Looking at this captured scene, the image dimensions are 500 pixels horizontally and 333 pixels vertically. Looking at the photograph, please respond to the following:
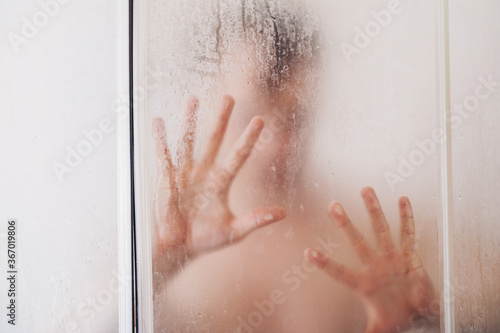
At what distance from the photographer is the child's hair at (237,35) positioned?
2.15ft

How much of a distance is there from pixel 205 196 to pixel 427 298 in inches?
18.0

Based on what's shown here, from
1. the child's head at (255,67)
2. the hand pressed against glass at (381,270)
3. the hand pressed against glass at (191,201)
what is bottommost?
the hand pressed against glass at (381,270)

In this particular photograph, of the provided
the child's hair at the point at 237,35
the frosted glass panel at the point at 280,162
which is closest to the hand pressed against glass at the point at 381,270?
the frosted glass panel at the point at 280,162

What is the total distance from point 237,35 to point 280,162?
24 cm

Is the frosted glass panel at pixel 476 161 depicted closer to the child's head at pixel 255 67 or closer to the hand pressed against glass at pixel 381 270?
the hand pressed against glass at pixel 381 270

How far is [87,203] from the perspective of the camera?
64 centimetres

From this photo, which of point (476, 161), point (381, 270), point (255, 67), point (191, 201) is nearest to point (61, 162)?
point (191, 201)

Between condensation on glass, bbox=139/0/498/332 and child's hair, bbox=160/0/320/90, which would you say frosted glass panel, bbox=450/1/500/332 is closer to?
condensation on glass, bbox=139/0/498/332

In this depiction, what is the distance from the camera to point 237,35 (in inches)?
25.9

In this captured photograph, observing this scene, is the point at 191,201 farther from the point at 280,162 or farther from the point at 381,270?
the point at 381,270

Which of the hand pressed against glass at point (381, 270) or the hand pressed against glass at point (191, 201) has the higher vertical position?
the hand pressed against glass at point (191, 201)

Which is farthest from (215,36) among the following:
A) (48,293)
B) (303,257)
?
(48,293)

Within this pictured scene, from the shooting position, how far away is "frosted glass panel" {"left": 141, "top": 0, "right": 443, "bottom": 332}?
Result: 0.64 m

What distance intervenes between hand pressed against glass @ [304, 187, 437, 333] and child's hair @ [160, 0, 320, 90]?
28cm
